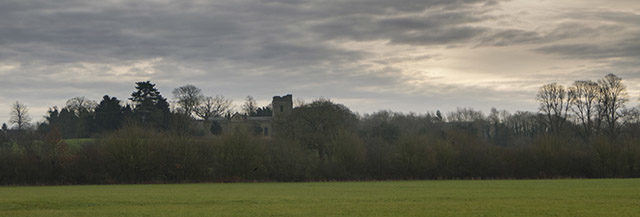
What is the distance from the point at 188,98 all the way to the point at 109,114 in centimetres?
1386

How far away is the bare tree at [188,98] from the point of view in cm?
10281

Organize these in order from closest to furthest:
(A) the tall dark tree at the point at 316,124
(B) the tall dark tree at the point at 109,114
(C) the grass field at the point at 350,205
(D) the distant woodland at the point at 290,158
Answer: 1. (C) the grass field at the point at 350,205
2. (D) the distant woodland at the point at 290,158
3. (A) the tall dark tree at the point at 316,124
4. (B) the tall dark tree at the point at 109,114

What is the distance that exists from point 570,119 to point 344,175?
44829mm

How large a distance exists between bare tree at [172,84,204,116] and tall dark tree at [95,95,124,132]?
1067 cm

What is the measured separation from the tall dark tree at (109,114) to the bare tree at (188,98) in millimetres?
10671

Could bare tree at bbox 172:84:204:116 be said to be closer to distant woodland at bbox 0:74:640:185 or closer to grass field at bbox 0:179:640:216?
distant woodland at bbox 0:74:640:185

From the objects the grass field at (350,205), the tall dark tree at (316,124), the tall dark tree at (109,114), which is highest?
the tall dark tree at (109,114)

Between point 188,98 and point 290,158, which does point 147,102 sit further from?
point 290,158

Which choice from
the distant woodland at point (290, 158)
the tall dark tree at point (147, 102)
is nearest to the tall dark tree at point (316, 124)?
the distant woodland at point (290, 158)

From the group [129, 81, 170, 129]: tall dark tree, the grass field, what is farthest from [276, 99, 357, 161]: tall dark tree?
the grass field

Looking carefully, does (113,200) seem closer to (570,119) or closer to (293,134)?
(293,134)

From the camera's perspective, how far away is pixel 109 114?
93875 mm

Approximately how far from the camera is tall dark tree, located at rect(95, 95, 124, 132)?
307ft

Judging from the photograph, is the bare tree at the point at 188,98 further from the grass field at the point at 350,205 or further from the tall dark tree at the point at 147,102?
the grass field at the point at 350,205
